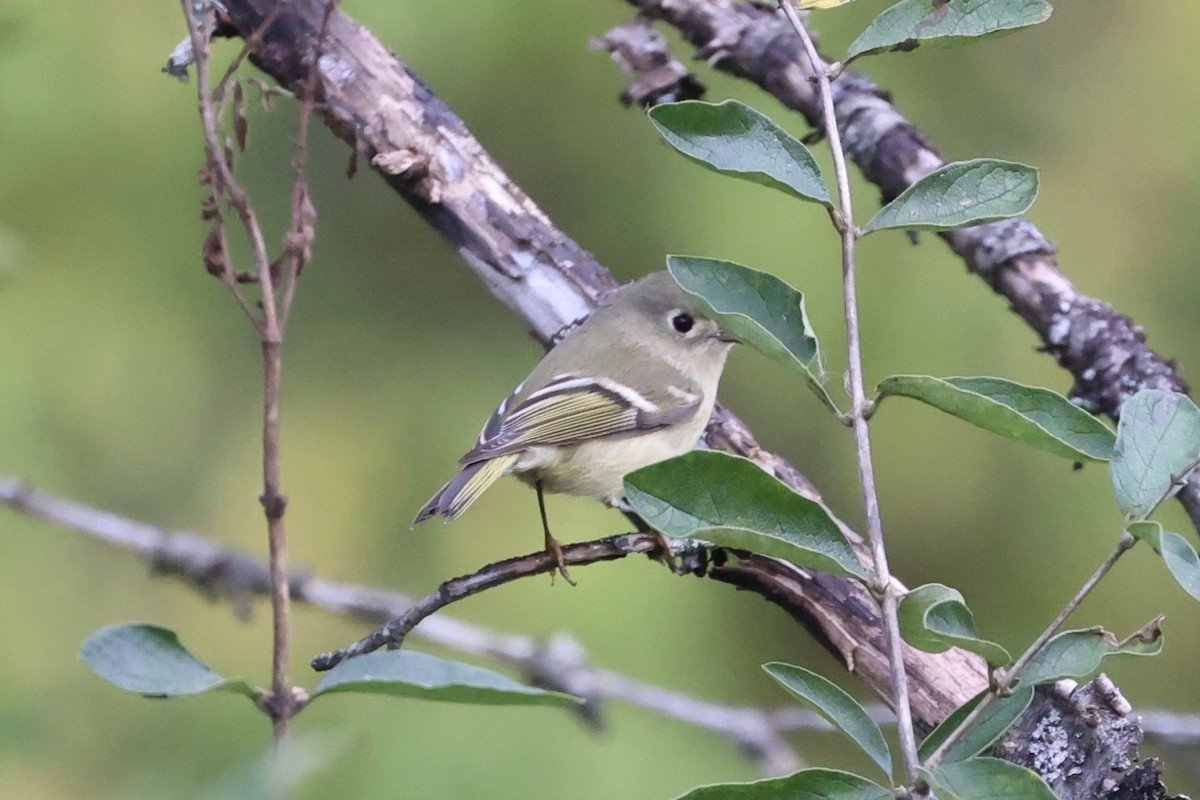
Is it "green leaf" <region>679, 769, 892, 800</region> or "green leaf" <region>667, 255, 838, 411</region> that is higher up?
"green leaf" <region>667, 255, 838, 411</region>

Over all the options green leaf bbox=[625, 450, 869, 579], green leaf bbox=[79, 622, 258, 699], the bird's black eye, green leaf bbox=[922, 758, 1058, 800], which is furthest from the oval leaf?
the bird's black eye

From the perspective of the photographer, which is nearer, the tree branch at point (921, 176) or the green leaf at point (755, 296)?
the green leaf at point (755, 296)

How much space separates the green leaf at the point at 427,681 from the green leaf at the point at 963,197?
44 centimetres

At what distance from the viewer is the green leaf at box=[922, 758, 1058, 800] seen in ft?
1.92

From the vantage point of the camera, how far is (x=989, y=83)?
6.75 ft

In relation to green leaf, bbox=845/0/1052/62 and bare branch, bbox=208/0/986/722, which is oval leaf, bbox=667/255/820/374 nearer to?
green leaf, bbox=845/0/1052/62

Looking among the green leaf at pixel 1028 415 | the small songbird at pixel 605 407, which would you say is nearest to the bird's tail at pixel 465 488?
the small songbird at pixel 605 407

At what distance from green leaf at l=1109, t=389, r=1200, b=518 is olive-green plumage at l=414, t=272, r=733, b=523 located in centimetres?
72

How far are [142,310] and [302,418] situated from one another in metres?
0.33

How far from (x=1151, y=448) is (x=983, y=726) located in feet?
0.59

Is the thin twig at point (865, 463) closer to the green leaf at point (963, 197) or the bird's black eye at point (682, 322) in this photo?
the green leaf at point (963, 197)

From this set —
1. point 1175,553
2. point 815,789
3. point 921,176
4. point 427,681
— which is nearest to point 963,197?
point 1175,553

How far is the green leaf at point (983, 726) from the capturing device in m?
0.64

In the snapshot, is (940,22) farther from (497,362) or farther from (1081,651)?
(497,362)
